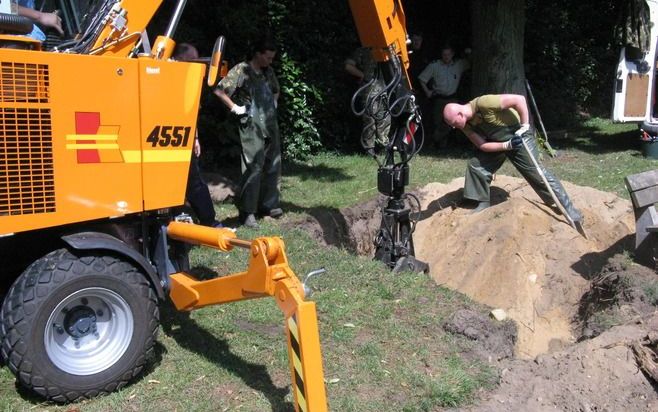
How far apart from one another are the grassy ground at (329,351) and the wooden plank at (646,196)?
1676 mm

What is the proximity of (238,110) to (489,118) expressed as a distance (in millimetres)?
2614

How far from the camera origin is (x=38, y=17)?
4051 mm

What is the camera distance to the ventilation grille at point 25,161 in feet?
11.6

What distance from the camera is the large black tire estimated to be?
3600 millimetres

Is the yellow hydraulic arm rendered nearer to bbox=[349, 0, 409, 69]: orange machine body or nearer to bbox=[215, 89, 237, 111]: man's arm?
bbox=[349, 0, 409, 69]: orange machine body

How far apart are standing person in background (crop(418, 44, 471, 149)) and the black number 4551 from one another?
26.3 ft

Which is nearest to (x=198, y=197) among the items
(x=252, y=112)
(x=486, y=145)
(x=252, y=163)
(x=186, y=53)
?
(x=252, y=163)

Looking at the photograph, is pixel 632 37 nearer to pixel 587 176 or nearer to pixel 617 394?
pixel 587 176

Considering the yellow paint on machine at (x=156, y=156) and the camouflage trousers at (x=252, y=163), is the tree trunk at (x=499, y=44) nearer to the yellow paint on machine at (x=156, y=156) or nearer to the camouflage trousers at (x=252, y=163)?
the camouflage trousers at (x=252, y=163)

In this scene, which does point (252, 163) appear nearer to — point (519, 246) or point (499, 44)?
point (519, 246)

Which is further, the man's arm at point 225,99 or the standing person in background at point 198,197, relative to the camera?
the man's arm at point 225,99

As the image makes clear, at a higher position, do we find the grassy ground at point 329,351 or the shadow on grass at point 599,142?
the shadow on grass at point 599,142

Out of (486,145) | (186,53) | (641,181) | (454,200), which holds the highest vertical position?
(186,53)

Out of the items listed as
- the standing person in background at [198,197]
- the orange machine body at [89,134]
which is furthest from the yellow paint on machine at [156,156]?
the standing person in background at [198,197]
